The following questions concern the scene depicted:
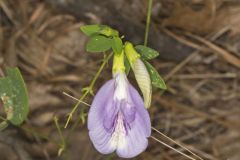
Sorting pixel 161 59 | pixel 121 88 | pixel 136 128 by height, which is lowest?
pixel 161 59

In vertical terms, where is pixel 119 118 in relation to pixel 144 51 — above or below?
below

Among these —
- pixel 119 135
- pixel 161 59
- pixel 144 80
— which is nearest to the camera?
pixel 144 80

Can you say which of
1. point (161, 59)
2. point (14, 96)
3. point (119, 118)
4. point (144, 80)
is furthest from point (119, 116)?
point (161, 59)

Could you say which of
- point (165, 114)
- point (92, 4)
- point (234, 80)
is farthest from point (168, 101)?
point (92, 4)

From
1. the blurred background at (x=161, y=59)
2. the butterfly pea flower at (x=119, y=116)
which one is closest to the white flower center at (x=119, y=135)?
the butterfly pea flower at (x=119, y=116)

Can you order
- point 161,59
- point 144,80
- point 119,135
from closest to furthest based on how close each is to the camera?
point 144,80 < point 119,135 < point 161,59

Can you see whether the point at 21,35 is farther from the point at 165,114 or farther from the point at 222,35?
the point at 222,35

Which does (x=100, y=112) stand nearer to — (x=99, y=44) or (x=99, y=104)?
(x=99, y=104)
